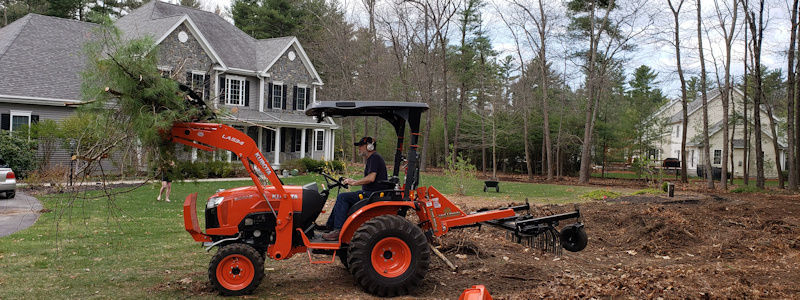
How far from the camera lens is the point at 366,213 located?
255 inches

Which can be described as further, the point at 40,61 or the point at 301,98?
the point at 301,98

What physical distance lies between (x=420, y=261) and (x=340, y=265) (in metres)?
1.89

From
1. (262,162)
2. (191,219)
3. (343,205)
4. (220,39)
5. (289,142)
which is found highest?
(220,39)

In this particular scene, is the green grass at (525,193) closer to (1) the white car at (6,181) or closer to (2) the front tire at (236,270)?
(2) the front tire at (236,270)

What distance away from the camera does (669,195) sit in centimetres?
1833

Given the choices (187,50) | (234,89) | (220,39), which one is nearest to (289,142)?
(234,89)

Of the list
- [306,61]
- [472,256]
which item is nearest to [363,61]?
[306,61]

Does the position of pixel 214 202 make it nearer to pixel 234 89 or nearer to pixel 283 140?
pixel 234 89

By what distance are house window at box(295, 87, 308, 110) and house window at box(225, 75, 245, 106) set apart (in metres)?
3.77

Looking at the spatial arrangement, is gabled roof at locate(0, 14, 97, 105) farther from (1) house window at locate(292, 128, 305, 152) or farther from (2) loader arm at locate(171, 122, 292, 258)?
(2) loader arm at locate(171, 122, 292, 258)

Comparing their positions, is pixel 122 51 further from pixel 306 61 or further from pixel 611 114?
pixel 611 114

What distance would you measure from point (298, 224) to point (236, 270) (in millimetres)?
828

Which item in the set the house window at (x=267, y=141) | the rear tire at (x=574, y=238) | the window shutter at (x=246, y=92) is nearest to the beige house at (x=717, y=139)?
the house window at (x=267, y=141)

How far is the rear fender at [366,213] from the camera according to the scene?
633 centimetres
